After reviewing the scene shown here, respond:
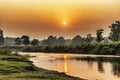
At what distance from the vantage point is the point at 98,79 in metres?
57.5

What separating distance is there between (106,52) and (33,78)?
161m

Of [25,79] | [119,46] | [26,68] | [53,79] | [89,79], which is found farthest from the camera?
[119,46]

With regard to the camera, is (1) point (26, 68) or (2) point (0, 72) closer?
(2) point (0, 72)

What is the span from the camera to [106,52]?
199m

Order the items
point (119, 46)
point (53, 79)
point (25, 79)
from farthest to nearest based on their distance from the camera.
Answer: point (119, 46) → point (53, 79) → point (25, 79)

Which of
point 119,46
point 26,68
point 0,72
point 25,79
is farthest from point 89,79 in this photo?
point 119,46

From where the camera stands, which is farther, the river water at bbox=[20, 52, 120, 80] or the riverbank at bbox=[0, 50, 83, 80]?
the river water at bbox=[20, 52, 120, 80]

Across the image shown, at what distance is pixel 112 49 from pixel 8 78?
160 meters

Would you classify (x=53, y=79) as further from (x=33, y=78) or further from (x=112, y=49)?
(x=112, y=49)

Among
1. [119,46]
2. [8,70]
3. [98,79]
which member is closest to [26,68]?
[8,70]

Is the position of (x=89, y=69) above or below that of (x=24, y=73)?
below

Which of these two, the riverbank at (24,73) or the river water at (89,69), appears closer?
the riverbank at (24,73)

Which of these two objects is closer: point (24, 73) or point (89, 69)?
point (24, 73)

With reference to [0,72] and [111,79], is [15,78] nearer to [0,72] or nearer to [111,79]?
[0,72]
